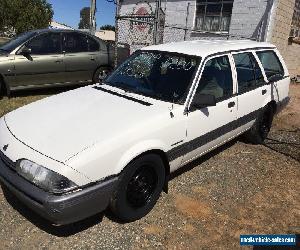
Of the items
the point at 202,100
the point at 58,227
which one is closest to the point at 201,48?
the point at 202,100

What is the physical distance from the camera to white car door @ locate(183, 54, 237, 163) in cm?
413

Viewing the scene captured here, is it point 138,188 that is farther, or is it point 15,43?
point 15,43

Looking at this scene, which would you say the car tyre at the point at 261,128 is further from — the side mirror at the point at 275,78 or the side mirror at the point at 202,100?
the side mirror at the point at 202,100

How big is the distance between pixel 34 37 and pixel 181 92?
535 cm

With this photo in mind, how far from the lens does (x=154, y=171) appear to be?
3732 millimetres

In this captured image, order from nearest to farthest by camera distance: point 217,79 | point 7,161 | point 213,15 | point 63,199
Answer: point 63,199 → point 7,161 → point 217,79 → point 213,15

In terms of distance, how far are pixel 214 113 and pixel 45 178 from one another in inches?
92.8

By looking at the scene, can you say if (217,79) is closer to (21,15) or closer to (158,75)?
(158,75)

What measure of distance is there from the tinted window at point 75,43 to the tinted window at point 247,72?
490 centimetres

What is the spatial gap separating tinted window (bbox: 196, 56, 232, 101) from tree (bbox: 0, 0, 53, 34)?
38.6m

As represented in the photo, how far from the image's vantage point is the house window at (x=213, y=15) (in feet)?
44.4

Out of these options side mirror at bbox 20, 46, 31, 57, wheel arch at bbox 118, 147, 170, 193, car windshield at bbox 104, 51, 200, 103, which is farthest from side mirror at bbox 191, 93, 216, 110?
side mirror at bbox 20, 46, 31, 57

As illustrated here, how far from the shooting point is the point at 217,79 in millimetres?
4531

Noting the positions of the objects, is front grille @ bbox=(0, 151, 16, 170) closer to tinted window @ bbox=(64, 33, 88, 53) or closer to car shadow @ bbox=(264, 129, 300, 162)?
car shadow @ bbox=(264, 129, 300, 162)
